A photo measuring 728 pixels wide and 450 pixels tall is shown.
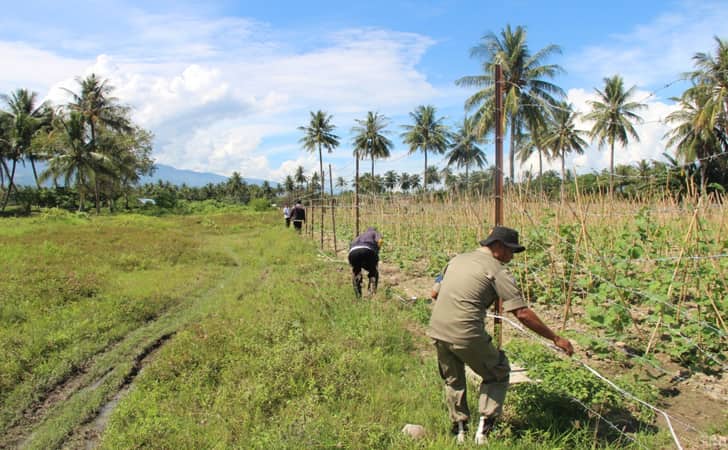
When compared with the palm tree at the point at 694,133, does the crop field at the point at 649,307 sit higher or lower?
lower

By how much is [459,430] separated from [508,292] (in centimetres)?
111

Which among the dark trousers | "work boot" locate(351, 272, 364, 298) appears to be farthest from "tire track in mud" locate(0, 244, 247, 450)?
the dark trousers

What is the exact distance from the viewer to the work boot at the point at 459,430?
10.8 feet

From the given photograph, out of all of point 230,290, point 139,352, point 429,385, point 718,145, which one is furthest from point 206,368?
point 718,145

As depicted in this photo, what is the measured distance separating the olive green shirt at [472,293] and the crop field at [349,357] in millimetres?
743

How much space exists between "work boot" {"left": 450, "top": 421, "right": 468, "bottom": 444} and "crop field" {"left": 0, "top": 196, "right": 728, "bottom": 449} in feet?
0.50

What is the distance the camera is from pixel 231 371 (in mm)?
4938

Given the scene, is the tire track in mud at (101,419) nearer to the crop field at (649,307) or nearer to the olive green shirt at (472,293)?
the olive green shirt at (472,293)

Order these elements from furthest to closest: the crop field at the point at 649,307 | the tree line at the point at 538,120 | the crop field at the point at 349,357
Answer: the tree line at the point at 538,120 < the crop field at the point at 649,307 < the crop field at the point at 349,357

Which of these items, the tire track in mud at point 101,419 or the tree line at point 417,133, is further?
the tree line at point 417,133

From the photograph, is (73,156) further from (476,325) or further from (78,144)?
(476,325)

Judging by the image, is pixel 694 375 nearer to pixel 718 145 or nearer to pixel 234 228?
pixel 234 228

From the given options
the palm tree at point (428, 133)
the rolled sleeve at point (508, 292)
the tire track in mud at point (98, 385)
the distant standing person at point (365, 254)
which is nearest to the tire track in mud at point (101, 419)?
the tire track in mud at point (98, 385)

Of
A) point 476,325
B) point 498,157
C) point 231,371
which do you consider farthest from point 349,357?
point 498,157
